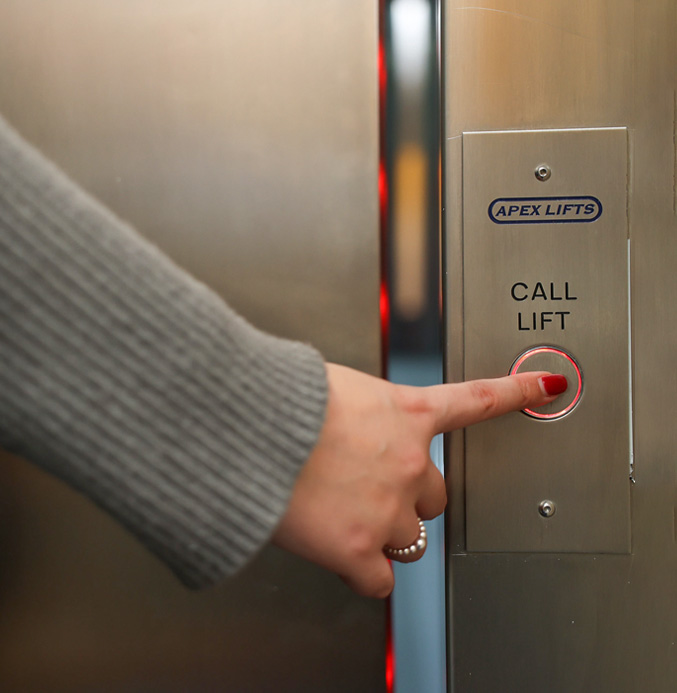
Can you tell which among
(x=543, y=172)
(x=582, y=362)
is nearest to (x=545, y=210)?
(x=543, y=172)

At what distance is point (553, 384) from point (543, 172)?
19cm

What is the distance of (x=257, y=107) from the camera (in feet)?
1.82

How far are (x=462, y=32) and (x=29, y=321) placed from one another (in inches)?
17.2

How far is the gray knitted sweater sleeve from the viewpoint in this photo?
1.04 feet

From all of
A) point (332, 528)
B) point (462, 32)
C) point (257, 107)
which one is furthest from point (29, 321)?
point (462, 32)

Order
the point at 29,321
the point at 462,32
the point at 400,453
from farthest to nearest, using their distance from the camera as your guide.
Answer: the point at 462,32 < the point at 400,453 < the point at 29,321

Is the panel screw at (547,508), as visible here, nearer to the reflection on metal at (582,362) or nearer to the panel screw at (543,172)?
the reflection on metal at (582,362)

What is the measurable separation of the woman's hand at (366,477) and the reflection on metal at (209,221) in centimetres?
11

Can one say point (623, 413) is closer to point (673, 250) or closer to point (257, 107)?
point (673, 250)

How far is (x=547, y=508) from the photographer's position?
54 centimetres

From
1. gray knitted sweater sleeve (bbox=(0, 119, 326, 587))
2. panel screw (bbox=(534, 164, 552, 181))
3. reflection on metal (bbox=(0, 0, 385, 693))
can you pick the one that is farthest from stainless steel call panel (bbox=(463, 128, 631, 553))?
gray knitted sweater sleeve (bbox=(0, 119, 326, 587))

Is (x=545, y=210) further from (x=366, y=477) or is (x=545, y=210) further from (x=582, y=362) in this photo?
(x=366, y=477)

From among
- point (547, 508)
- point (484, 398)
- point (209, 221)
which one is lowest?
point (547, 508)

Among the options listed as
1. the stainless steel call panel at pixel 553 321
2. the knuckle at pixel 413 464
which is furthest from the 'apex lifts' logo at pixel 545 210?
the knuckle at pixel 413 464
